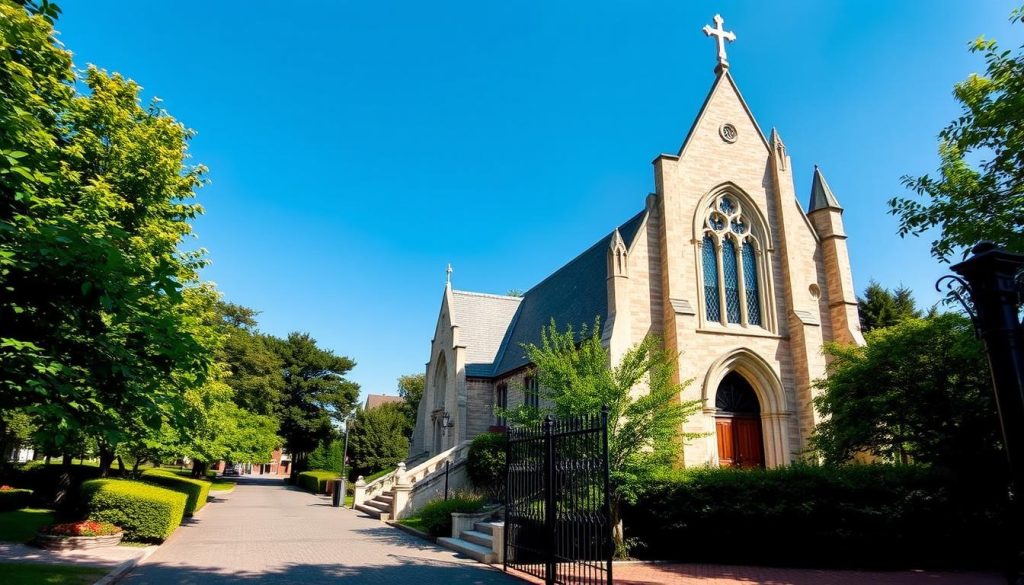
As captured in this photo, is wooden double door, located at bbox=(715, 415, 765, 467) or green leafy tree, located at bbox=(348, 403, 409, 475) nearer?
wooden double door, located at bbox=(715, 415, 765, 467)

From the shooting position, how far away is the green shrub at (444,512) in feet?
56.2

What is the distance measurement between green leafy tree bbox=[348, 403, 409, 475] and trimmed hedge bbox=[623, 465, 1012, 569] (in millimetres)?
28753

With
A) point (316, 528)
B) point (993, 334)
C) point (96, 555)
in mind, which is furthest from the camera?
point (316, 528)

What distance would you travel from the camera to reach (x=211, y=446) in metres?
23.8

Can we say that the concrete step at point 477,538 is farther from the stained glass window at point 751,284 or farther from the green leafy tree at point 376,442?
the green leafy tree at point 376,442

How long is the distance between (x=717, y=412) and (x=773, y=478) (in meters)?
7.11

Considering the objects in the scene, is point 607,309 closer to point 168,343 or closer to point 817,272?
point 817,272

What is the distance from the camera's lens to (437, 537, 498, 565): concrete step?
13320 mm

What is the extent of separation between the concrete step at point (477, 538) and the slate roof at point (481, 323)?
592 inches

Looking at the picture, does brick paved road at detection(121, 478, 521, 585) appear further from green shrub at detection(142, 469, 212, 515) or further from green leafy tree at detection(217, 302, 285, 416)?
green leafy tree at detection(217, 302, 285, 416)

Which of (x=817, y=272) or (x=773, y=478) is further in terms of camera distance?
(x=817, y=272)

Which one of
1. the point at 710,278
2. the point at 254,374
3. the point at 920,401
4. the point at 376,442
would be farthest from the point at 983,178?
the point at 254,374

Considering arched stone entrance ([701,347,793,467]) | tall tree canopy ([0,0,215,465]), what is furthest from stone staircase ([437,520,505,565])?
arched stone entrance ([701,347,793,467])

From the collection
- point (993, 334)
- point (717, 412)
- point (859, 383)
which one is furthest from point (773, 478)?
point (993, 334)
